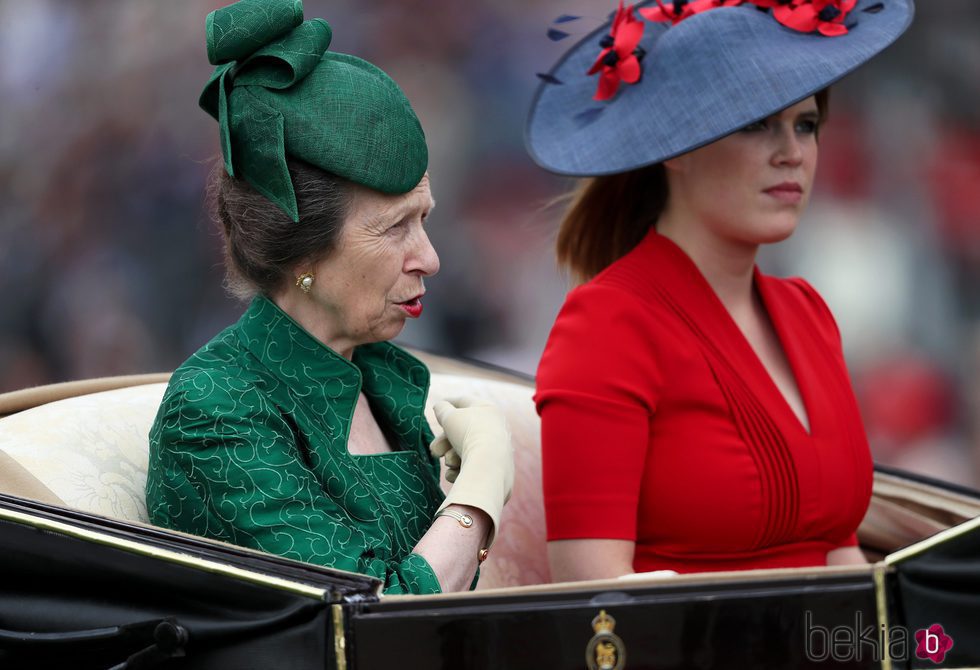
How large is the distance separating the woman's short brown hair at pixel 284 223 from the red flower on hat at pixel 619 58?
77 centimetres

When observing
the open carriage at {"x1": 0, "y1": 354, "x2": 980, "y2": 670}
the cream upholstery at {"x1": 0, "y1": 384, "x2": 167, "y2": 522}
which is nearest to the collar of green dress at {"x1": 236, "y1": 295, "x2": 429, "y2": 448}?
the cream upholstery at {"x1": 0, "y1": 384, "x2": 167, "y2": 522}

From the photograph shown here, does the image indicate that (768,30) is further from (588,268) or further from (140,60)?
(140,60)

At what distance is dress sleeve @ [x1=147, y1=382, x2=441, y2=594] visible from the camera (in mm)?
1461

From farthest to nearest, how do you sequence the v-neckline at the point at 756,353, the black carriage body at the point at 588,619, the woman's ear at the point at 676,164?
the woman's ear at the point at 676,164 < the v-neckline at the point at 756,353 < the black carriage body at the point at 588,619

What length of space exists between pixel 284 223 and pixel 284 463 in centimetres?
32

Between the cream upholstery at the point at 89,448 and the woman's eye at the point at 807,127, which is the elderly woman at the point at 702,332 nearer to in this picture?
the woman's eye at the point at 807,127

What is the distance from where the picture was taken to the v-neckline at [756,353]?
2.11 meters

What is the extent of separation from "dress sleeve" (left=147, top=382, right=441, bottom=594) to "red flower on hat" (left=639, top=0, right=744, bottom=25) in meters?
1.14

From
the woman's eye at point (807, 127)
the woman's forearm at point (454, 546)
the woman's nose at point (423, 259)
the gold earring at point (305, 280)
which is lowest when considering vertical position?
the woman's forearm at point (454, 546)

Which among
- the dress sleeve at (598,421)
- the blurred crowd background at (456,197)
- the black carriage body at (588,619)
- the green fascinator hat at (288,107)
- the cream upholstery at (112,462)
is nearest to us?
the black carriage body at (588,619)

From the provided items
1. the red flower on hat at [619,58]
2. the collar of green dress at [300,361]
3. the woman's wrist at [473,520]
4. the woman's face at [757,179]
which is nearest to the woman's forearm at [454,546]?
the woman's wrist at [473,520]

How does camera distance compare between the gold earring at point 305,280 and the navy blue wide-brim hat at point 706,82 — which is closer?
the gold earring at point 305,280

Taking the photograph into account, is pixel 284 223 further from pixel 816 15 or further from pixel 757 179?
pixel 816 15

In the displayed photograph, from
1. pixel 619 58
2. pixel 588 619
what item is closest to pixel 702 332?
pixel 619 58
